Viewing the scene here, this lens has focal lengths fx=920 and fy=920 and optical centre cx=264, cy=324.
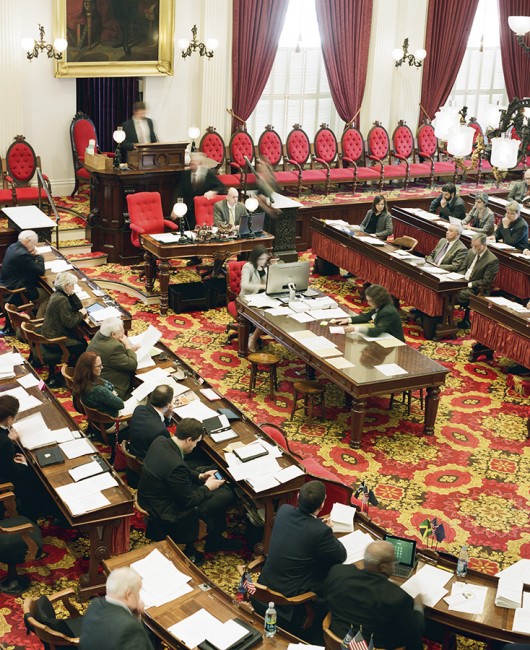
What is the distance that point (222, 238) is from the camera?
10.9 meters

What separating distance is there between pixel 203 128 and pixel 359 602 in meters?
11.0

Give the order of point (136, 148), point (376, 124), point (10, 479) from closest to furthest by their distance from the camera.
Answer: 1. point (10, 479)
2. point (136, 148)
3. point (376, 124)

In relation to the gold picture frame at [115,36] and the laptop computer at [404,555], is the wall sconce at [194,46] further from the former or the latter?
the laptop computer at [404,555]

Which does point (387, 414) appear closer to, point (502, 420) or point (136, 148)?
point (502, 420)

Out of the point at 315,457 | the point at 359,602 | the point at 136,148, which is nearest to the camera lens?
the point at 359,602

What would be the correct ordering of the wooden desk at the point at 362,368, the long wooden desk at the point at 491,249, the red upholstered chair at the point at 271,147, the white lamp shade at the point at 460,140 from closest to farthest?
the wooden desk at the point at 362,368 < the white lamp shade at the point at 460,140 < the long wooden desk at the point at 491,249 < the red upholstered chair at the point at 271,147

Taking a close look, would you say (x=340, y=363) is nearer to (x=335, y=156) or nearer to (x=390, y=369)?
(x=390, y=369)

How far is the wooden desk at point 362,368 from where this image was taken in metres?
7.75

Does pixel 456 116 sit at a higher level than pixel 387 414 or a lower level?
higher

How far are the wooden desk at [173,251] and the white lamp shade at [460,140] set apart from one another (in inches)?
108

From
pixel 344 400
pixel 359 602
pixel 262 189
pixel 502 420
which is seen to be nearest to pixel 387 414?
pixel 344 400

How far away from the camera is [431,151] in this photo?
54.1 feet

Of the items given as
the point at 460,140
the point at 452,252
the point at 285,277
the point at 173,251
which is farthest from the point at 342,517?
the point at 452,252

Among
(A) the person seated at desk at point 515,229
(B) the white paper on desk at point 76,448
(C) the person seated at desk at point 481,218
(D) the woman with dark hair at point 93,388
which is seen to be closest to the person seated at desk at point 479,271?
(A) the person seated at desk at point 515,229
